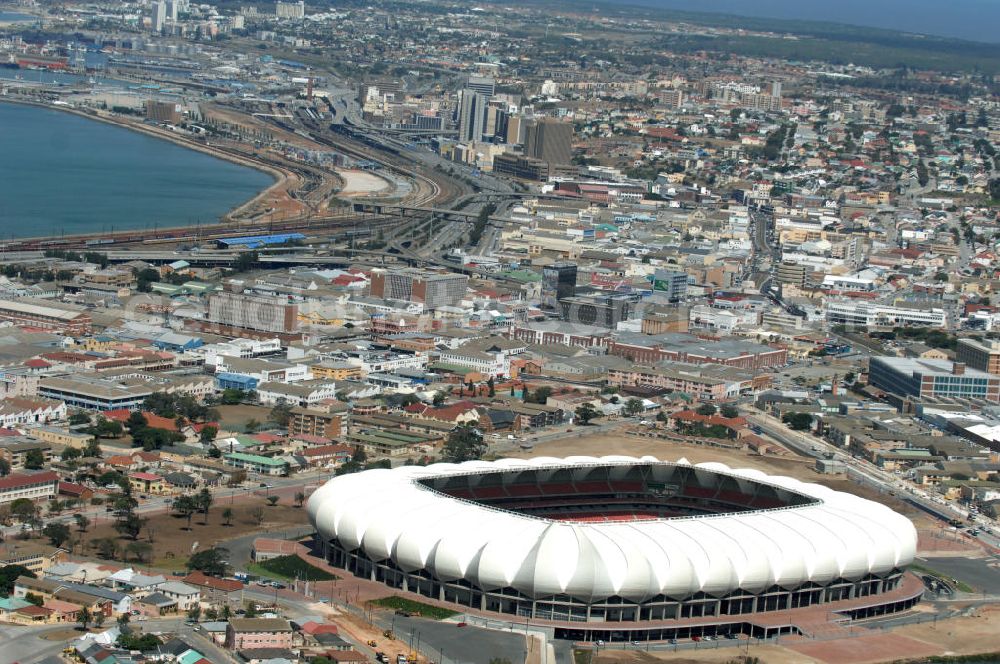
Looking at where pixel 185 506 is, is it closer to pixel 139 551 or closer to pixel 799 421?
pixel 139 551

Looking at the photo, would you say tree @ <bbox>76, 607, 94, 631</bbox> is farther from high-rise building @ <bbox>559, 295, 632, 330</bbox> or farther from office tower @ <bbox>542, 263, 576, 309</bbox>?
office tower @ <bbox>542, 263, 576, 309</bbox>

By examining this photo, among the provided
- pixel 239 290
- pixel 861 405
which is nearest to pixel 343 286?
pixel 239 290

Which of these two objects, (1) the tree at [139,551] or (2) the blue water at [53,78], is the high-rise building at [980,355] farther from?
(2) the blue water at [53,78]

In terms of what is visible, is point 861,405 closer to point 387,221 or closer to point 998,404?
point 998,404

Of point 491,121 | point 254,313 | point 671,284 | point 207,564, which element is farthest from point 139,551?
point 491,121

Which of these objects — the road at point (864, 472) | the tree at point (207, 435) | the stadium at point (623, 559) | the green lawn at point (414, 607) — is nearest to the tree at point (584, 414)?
the road at point (864, 472)

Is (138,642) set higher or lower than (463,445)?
higher
